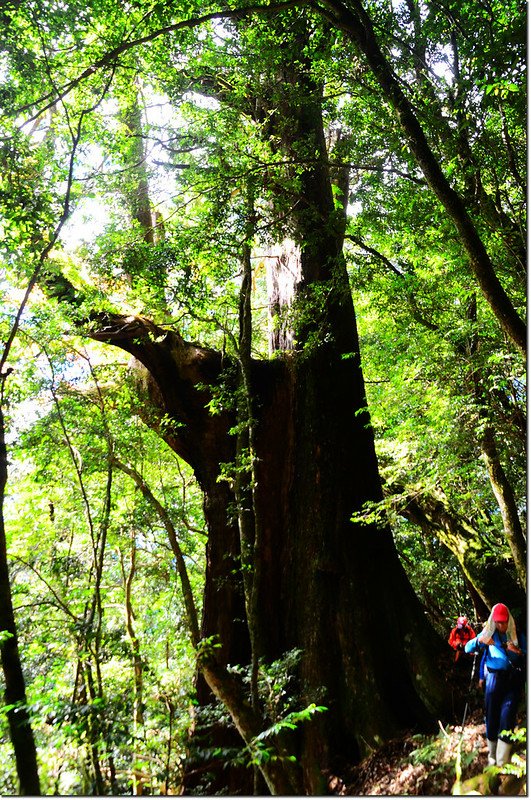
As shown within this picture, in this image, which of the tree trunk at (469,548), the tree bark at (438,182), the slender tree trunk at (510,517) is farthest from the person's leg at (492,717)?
the tree bark at (438,182)

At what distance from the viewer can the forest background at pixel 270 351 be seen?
9.53 feet

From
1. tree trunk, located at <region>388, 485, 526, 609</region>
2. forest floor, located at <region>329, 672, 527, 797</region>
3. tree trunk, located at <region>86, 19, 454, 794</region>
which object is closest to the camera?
forest floor, located at <region>329, 672, 527, 797</region>

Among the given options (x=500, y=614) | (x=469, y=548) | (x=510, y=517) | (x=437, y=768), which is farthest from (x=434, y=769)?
(x=469, y=548)

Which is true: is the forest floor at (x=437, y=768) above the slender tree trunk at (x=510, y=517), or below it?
below

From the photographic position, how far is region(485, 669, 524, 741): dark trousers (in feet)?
9.79

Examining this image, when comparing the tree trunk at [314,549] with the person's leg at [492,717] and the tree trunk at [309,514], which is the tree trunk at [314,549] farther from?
the person's leg at [492,717]

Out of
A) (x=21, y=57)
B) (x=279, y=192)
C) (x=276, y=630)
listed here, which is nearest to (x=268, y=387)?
(x=279, y=192)

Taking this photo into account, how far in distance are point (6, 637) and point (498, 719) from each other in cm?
283

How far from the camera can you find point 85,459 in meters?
4.95

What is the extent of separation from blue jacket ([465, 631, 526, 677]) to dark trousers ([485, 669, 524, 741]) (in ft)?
0.13

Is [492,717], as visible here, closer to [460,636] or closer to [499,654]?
[499,654]

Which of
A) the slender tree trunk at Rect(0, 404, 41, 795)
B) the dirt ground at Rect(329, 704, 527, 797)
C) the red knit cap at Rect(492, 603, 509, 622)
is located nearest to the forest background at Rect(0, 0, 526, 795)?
the slender tree trunk at Rect(0, 404, 41, 795)

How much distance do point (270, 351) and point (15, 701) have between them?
413cm

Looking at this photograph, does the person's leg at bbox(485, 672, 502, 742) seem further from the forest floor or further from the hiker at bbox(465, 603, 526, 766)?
the forest floor
